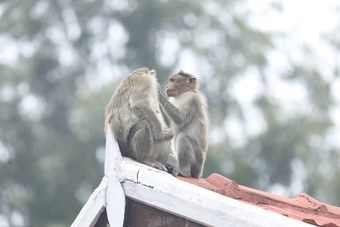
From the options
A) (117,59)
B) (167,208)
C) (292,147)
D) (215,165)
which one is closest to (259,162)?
→ (292,147)

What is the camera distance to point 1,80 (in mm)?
34375

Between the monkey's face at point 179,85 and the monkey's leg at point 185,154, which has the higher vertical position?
the monkey's face at point 179,85

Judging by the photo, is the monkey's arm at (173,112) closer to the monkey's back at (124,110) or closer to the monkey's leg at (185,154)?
the monkey's leg at (185,154)

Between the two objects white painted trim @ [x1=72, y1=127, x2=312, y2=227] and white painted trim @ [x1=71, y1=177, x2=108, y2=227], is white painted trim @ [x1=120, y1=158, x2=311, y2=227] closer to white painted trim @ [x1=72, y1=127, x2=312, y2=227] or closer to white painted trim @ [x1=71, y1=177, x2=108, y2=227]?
white painted trim @ [x1=72, y1=127, x2=312, y2=227]

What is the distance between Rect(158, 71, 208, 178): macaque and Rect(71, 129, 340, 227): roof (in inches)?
63.7

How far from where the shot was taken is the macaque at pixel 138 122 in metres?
6.68

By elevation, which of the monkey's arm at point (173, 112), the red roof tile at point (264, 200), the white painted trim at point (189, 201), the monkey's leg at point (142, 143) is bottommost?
the white painted trim at point (189, 201)

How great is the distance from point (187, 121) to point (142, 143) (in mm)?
1937

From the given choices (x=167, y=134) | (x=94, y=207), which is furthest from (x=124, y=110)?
(x=94, y=207)

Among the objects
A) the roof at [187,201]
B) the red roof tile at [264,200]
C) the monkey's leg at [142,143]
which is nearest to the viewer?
the roof at [187,201]

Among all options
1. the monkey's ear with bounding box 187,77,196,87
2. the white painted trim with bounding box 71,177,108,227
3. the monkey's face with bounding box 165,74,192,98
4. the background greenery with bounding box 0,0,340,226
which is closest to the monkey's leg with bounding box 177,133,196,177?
the monkey's face with bounding box 165,74,192,98

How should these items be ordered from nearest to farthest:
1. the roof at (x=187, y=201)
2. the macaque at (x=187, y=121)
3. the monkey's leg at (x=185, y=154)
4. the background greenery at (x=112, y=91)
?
the roof at (x=187, y=201) → the monkey's leg at (x=185, y=154) → the macaque at (x=187, y=121) → the background greenery at (x=112, y=91)

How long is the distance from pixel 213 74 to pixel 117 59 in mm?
5412

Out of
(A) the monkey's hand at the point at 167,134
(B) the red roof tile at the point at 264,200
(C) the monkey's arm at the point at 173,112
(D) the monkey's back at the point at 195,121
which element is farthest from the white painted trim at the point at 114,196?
(D) the monkey's back at the point at 195,121
